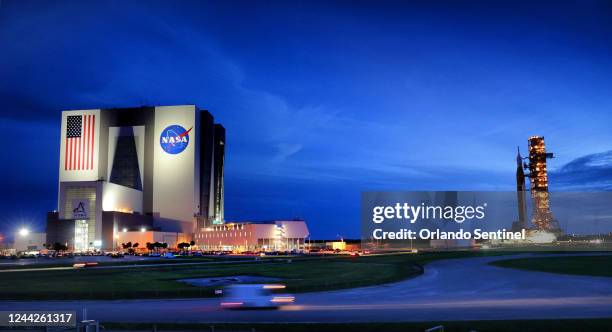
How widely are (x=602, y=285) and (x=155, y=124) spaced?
162164 mm

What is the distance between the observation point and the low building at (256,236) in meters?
168

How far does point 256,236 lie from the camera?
16688cm

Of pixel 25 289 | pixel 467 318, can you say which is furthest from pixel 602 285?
pixel 25 289

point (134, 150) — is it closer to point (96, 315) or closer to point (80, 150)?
point (80, 150)

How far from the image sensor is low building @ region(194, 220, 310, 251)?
168125mm

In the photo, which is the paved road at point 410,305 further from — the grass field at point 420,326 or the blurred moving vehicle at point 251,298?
the grass field at point 420,326

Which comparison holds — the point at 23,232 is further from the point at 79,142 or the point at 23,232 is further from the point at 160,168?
the point at 160,168

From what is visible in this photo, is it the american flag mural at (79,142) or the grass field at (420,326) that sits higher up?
the american flag mural at (79,142)

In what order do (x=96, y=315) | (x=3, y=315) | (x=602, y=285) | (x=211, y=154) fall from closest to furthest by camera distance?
(x=3, y=315) → (x=96, y=315) → (x=602, y=285) → (x=211, y=154)

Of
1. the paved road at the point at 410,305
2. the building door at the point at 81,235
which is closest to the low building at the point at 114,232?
the building door at the point at 81,235

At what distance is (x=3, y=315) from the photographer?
12805 millimetres

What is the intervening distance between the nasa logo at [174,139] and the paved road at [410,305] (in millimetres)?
144720

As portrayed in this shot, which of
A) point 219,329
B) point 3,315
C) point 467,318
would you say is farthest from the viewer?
point 467,318

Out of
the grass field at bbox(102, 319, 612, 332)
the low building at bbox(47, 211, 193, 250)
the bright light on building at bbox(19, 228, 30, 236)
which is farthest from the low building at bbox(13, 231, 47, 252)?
the grass field at bbox(102, 319, 612, 332)
